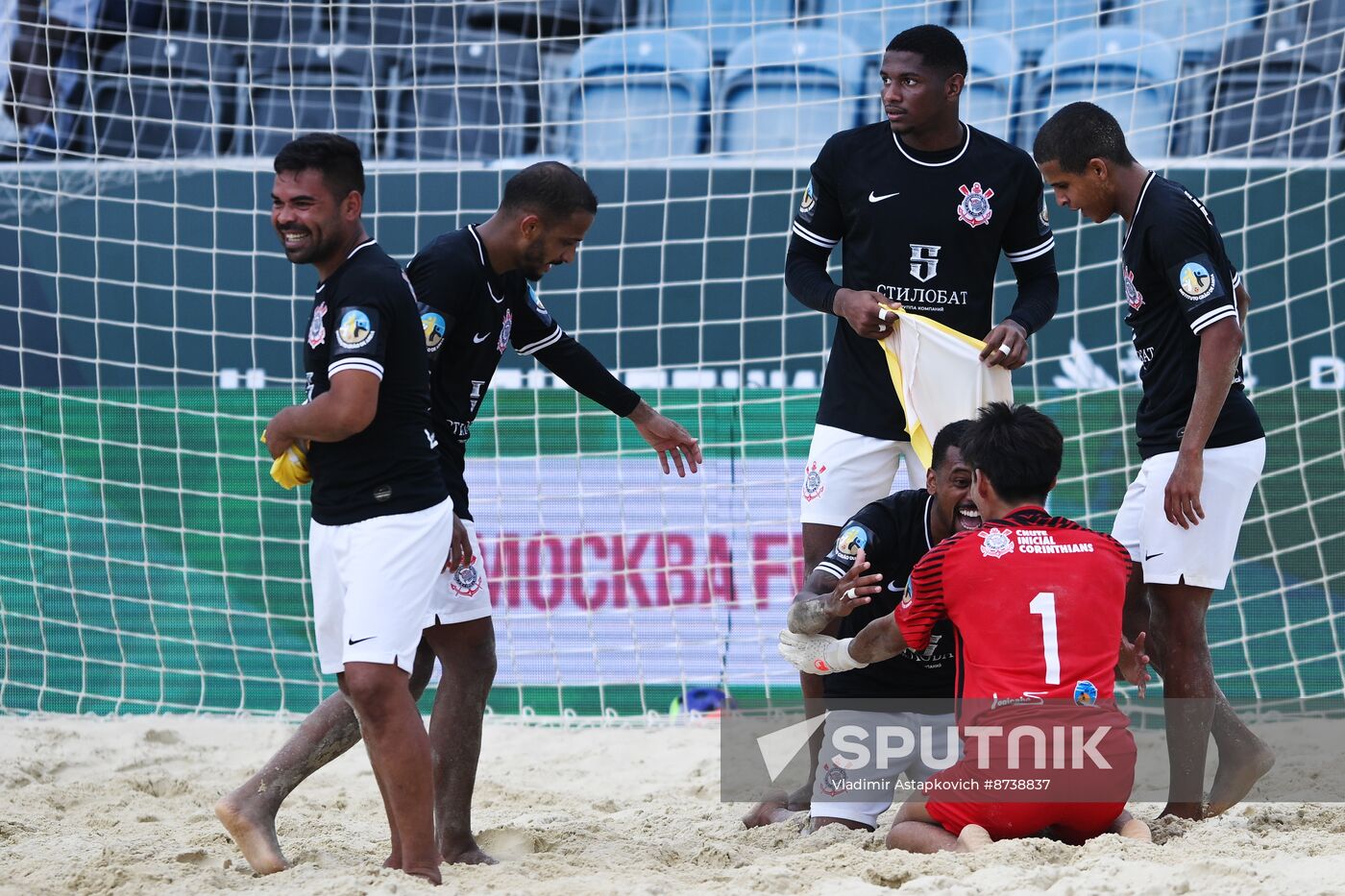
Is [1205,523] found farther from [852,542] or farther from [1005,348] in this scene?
[852,542]

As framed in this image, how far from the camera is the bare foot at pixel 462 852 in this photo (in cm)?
357

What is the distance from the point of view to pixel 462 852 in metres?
3.59

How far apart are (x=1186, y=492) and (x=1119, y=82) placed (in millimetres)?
4682

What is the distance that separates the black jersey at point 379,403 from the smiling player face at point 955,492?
49.6 inches

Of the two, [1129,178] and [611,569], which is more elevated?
[1129,178]

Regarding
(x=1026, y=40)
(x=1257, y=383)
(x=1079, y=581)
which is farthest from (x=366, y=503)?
(x=1026, y=40)

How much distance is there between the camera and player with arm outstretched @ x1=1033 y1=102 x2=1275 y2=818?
11.6ft

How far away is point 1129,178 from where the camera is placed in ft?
12.0

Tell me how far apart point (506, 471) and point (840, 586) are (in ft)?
10.5

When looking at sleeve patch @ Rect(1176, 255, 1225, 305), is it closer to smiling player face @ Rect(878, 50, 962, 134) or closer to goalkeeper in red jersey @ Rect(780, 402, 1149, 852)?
goalkeeper in red jersey @ Rect(780, 402, 1149, 852)

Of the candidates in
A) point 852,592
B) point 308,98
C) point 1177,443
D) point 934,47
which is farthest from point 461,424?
point 308,98

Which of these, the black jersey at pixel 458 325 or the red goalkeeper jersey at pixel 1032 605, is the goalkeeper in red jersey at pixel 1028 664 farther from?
the black jersey at pixel 458 325

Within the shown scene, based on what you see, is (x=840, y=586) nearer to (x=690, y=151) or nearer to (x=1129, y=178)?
(x=1129, y=178)

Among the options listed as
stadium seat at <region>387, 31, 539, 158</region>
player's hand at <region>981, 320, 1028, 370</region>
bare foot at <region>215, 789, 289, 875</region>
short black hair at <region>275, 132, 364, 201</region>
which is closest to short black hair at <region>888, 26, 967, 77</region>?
player's hand at <region>981, 320, 1028, 370</region>
